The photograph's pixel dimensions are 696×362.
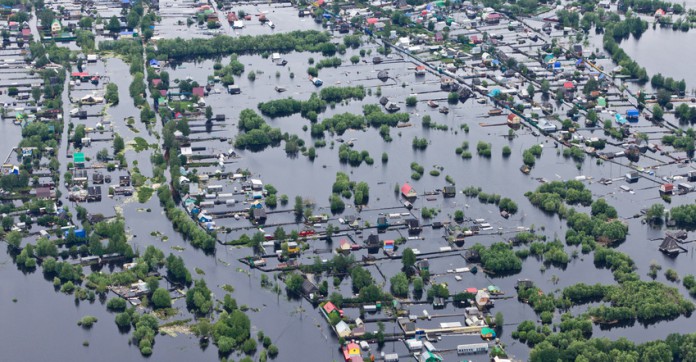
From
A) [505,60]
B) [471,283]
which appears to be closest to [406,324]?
[471,283]

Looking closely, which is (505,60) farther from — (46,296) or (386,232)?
(46,296)

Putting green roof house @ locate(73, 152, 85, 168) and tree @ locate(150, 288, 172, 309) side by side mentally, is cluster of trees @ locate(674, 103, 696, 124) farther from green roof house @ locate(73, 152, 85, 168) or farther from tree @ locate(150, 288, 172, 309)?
tree @ locate(150, 288, 172, 309)

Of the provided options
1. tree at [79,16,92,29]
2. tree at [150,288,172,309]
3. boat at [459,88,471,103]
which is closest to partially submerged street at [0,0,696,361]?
tree at [150,288,172,309]

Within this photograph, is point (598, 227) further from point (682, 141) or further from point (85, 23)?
point (85, 23)

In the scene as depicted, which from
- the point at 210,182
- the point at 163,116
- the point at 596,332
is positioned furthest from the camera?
the point at 163,116

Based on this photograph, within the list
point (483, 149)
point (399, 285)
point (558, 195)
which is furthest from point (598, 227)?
point (483, 149)

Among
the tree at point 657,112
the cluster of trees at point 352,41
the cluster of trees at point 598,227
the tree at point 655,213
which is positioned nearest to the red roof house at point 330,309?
the cluster of trees at point 598,227

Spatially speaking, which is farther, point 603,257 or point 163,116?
point 163,116
